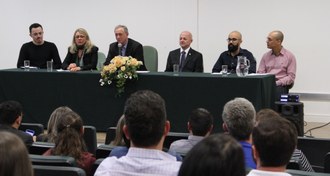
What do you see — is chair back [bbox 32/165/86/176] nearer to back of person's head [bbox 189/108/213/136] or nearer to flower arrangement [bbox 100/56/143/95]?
back of person's head [bbox 189/108/213/136]

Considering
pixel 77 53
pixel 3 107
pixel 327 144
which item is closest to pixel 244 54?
pixel 77 53

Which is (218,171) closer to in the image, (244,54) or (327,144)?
(327,144)

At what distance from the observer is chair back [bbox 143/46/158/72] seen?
6855 millimetres

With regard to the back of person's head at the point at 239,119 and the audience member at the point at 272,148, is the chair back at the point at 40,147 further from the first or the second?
the audience member at the point at 272,148

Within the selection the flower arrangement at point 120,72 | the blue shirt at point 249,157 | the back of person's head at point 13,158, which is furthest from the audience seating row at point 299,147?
the flower arrangement at point 120,72

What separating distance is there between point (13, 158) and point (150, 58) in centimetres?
560

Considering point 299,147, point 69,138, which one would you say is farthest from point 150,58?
point 69,138

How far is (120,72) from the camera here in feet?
18.5

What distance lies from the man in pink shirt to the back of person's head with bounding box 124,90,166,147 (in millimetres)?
4605

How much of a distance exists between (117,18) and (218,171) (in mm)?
7265

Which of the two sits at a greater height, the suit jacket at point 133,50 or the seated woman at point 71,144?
the suit jacket at point 133,50

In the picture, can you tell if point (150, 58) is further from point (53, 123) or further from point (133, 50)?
point (53, 123)

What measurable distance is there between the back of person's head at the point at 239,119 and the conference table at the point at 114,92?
7.55 ft

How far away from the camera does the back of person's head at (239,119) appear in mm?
2834
